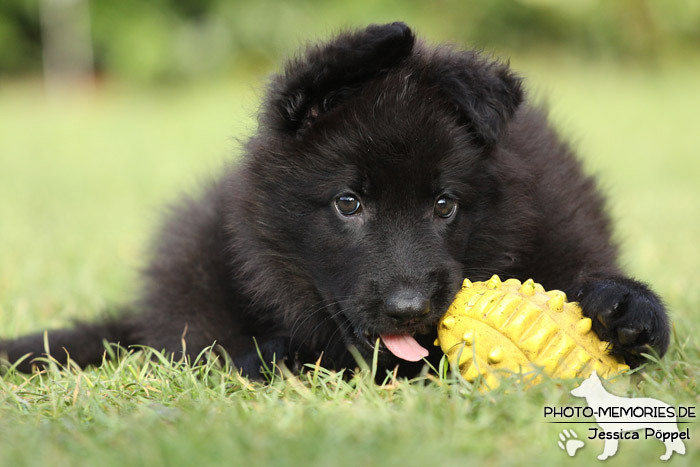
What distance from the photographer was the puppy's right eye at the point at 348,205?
271cm

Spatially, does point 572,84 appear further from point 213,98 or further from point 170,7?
point 170,7

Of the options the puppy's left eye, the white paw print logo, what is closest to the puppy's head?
the puppy's left eye

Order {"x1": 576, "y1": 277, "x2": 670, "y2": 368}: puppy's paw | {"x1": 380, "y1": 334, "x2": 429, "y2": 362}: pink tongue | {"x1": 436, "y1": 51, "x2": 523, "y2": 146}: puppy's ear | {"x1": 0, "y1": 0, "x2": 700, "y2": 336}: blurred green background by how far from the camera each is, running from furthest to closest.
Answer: {"x1": 0, "y1": 0, "x2": 700, "y2": 336}: blurred green background → {"x1": 436, "y1": 51, "x2": 523, "y2": 146}: puppy's ear → {"x1": 380, "y1": 334, "x2": 429, "y2": 362}: pink tongue → {"x1": 576, "y1": 277, "x2": 670, "y2": 368}: puppy's paw

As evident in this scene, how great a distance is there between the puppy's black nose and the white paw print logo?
60 centimetres

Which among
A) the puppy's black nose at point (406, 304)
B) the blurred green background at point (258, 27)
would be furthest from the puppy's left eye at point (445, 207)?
the blurred green background at point (258, 27)

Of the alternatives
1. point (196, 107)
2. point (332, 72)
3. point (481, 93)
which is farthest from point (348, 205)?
point (196, 107)

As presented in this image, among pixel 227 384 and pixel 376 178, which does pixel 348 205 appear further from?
pixel 227 384

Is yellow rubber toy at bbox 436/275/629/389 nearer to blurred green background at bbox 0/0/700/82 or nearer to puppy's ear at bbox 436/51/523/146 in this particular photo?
puppy's ear at bbox 436/51/523/146

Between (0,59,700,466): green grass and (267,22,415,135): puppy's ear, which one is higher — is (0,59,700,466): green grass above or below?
below

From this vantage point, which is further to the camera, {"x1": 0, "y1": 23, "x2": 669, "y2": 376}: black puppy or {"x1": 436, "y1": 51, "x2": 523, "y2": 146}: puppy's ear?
{"x1": 436, "y1": 51, "x2": 523, "y2": 146}: puppy's ear

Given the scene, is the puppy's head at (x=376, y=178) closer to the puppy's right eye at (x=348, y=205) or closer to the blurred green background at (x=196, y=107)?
the puppy's right eye at (x=348, y=205)

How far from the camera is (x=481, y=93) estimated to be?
2818 millimetres

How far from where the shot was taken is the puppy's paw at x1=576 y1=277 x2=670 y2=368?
2.54 m

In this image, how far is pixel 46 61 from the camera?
18812 millimetres
